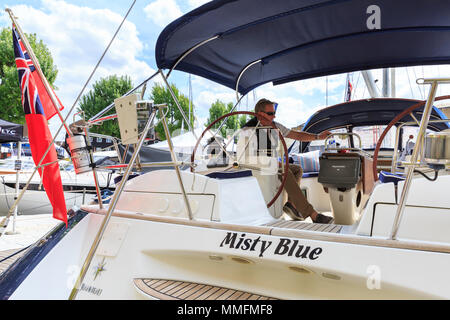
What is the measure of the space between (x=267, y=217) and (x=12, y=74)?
1514 centimetres

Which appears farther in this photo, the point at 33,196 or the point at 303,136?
the point at 33,196

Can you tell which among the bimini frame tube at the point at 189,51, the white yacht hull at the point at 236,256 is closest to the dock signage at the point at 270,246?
the white yacht hull at the point at 236,256

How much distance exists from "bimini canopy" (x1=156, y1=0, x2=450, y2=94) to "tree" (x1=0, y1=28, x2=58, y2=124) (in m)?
13.0

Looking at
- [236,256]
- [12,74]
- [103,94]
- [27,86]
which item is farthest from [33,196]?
[103,94]

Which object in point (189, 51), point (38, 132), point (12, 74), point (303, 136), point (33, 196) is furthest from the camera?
point (12, 74)

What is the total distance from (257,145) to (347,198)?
83 centimetres

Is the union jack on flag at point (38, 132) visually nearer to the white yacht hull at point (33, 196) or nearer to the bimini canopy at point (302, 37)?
the bimini canopy at point (302, 37)

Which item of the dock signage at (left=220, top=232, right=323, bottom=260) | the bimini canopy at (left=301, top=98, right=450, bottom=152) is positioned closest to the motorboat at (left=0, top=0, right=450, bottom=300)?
the dock signage at (left=220, top=232, right=323, bottom=260)

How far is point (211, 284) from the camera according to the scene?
1.48m

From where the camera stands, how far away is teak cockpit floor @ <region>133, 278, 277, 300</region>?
1.32 metres

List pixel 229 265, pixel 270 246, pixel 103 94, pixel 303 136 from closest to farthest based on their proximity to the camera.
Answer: pixel 270 246
pixel 229 265
pixel 303 136
pixel 103 94

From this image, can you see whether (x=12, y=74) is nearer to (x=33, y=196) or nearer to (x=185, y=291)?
(x=33, y=196)

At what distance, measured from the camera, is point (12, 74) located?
13.6 meters
